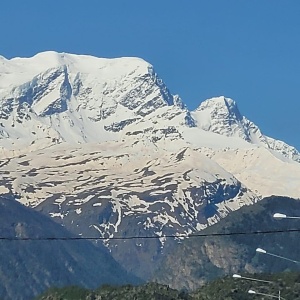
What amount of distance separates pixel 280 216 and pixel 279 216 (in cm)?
19

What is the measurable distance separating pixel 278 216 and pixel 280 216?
383 millimetres

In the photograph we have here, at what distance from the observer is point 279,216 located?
71.2 meters

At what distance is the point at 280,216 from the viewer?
7106 cm

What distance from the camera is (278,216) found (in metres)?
71.4

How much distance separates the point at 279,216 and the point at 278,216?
192 millimetres
